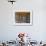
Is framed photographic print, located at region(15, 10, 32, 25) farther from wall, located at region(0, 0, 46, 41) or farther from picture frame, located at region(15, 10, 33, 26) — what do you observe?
wall, located at region(0, 0, 46, 41)

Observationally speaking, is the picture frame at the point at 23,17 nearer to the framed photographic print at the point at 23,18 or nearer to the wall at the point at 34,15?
the framed photographic print at the point at 23,18

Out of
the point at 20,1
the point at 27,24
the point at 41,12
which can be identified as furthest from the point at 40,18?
the point at 20,1

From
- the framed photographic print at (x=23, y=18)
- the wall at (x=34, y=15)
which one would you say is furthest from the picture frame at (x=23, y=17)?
the wall at (x=34, y=15)

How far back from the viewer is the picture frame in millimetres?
4703

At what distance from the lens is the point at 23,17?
15.5 feet

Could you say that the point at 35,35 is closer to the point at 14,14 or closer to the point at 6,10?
the point at 14,14

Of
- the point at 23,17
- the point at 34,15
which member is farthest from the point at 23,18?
the point at 34,15

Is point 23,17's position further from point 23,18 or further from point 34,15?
point 34,15

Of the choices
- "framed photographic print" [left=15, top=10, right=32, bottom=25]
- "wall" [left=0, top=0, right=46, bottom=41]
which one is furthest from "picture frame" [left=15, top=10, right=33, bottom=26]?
"wall" [left=0, top=0, right=46, bottom=41]

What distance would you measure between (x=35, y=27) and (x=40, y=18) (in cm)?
38

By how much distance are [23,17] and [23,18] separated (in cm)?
4

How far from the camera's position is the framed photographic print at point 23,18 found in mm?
4711

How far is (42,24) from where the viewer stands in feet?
15.5

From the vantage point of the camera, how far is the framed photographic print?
15.5 ft
